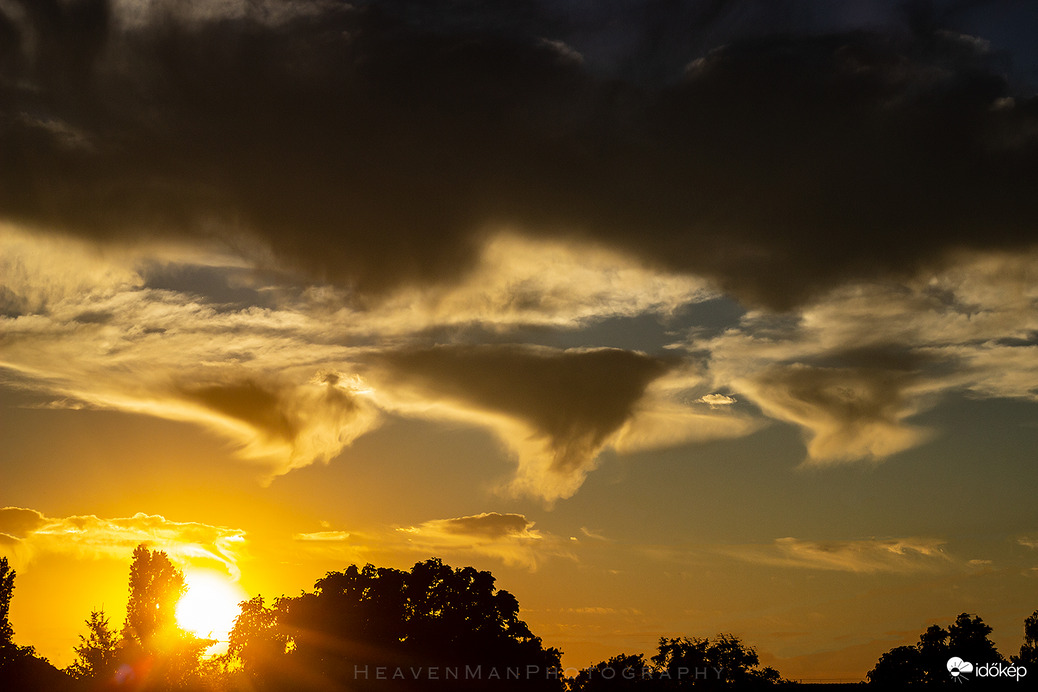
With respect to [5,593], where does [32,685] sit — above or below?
below

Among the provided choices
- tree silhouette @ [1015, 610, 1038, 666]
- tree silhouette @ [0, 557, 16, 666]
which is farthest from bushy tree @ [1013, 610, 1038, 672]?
tree silhouette @ [0, 557, 16, 666]

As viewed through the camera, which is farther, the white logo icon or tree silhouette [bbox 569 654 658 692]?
the white logo icon

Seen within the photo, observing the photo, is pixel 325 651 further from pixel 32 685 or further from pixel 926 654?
pixel 926 654

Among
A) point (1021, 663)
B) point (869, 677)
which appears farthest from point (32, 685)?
point (1021, 663)

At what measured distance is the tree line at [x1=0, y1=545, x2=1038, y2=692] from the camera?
219 feet

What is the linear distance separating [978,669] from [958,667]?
1.97 meters

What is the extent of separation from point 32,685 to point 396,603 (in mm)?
28776

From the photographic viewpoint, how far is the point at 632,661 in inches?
2982

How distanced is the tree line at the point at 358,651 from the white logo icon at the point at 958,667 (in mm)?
5802

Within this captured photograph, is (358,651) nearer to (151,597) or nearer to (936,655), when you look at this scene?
(151,597)

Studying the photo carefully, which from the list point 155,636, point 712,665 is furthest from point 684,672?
point 155,636

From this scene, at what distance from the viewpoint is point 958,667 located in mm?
88875

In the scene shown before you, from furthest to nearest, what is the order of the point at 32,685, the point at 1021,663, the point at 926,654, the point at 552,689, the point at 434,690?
1. the point at 926,654
2. the point at 1021,663
3. the point at 552,689
4. the point at 434,690
5. the point at 32,685

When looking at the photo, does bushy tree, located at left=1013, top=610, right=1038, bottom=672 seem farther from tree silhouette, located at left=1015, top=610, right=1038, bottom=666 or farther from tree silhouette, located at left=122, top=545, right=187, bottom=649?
tree silhouette, located at left=122, top=545, right=187, bottom=649
